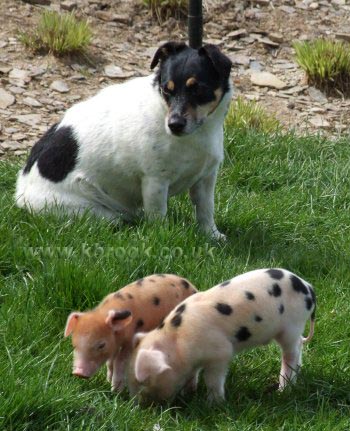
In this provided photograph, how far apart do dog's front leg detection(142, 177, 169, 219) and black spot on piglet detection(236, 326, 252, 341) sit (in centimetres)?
213

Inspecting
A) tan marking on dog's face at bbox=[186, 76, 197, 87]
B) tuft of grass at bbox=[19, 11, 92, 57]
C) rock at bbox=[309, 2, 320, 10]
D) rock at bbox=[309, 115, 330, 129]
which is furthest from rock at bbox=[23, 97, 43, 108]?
rock at bbox=[309, 2, 320, 10]

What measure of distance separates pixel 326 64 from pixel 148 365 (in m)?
5.64

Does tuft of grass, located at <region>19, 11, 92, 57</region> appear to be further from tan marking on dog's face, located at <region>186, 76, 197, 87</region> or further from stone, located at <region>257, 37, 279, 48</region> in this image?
tan marking on dog's face, located at <region>186, 76, 197, 87</region>

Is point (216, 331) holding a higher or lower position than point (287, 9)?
higher

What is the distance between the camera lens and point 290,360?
5.09 m

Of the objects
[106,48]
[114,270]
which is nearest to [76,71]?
[106,48]

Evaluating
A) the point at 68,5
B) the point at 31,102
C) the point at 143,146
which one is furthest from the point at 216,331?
the point at 68,5

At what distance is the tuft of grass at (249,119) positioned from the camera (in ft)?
28.7

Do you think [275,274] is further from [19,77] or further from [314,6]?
[314,6]

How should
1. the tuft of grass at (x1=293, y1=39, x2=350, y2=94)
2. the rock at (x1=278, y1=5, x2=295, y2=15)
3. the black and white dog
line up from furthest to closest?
the rock at (x1=278, y1=5, x2=295, y2=15) < the tuft of grass at (x1=293, y1=39, x2=350, y2=94) < the black and white dog

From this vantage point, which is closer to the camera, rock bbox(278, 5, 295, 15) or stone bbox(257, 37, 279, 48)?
stone bbox(257, 37, 279, 48)

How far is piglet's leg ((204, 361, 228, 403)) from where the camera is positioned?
482cm

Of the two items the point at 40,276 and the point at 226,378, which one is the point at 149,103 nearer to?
the point at 40,276

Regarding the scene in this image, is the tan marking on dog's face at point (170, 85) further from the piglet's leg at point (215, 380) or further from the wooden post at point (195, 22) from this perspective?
the piglet's leg at point (215, 380)
